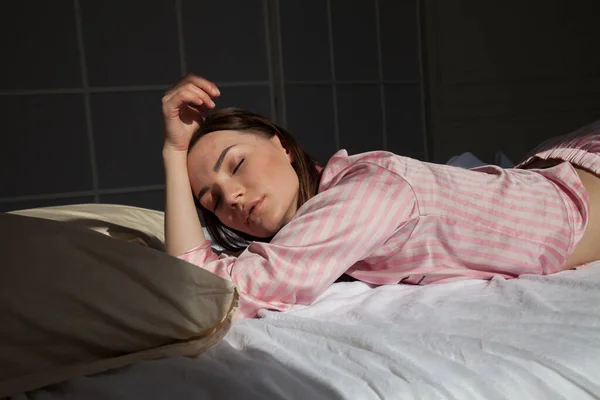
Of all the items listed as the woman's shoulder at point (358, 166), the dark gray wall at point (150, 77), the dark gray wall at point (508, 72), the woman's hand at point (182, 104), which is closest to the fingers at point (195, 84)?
the woman's hand at point (182, 104)

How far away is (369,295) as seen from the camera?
3.79ft

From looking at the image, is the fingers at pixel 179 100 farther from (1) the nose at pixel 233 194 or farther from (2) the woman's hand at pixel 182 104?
(1) the nose at pixel 233 194

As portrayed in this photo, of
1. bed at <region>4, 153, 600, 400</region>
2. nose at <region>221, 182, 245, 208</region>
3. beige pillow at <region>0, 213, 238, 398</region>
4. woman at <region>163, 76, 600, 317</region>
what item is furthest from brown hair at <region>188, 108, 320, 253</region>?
beige pillow at <region>0, 213, 238, 398</region>

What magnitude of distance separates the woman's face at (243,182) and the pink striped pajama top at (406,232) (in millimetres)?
76

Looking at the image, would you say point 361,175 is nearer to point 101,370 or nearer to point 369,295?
point 369,295

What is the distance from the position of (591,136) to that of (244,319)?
1.01m

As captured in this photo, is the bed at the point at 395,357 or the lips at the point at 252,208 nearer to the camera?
the bed at the point at 395,357

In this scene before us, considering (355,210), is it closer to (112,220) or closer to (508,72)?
(112,220)

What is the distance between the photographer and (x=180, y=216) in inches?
49.3

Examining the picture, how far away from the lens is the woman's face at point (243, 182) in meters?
1.23

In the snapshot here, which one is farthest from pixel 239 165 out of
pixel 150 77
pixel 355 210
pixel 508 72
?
pixel 508 72

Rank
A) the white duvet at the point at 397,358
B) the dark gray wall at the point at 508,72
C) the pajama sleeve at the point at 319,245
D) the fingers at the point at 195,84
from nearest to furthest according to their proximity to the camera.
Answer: the white duvet at the point at 397,358 < the pajama sleeve at the point at 319,245 < the fingers at the point at 195,84 < the dark gray wall at the point at 508,72

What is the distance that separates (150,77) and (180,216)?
2140 millimetres

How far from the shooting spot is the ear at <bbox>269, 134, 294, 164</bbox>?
1.36m
